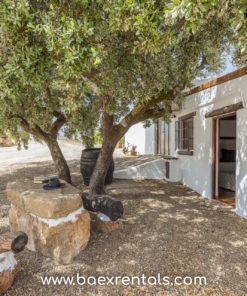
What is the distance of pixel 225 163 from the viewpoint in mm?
8734

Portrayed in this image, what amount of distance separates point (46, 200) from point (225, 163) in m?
6.92

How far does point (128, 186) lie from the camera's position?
→ 823 cm

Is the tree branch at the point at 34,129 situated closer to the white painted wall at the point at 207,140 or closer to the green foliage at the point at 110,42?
the green foliage at the point at 110,42

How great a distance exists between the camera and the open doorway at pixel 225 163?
21.9 ft

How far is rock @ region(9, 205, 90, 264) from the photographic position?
11.8 feet

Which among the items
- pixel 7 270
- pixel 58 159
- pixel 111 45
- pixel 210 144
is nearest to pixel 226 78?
pixel 210 144

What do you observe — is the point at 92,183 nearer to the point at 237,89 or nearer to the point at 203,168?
the point at 203,168

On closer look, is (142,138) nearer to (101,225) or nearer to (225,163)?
(225,163)

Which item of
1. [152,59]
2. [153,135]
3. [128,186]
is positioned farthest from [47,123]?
[153,135]

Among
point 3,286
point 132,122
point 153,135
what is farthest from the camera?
point 153,135

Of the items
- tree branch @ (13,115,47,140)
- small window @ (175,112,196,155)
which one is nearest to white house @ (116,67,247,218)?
small window @ (175,112,196,155)

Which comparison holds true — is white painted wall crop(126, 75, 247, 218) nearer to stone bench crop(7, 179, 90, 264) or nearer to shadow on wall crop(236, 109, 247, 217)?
shadow on wall crop(236, 109, 247, 217)

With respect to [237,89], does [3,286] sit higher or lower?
lower

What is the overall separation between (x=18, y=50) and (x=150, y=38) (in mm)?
1770
